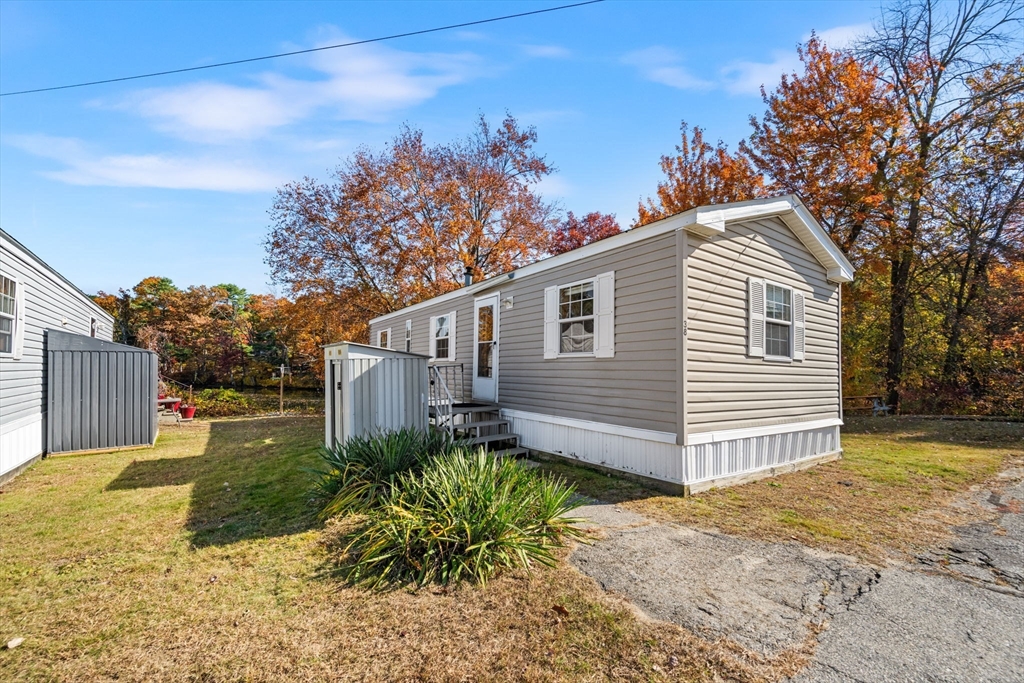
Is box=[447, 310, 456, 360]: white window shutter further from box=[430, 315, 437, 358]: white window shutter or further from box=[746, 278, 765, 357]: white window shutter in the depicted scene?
box=[746, 278, 765, 357]: white window shutter

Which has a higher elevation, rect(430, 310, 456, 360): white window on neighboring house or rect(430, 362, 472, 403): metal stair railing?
rect(430, 310, 456, 360): white window on neighboring house

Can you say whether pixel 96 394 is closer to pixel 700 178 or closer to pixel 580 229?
pixel 700 178

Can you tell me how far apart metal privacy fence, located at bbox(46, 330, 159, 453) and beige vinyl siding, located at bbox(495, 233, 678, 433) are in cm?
764

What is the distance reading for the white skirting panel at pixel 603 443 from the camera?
5.96m

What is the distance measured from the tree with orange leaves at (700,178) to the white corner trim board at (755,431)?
10169 millimetres

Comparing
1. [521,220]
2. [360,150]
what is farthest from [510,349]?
[360,150]

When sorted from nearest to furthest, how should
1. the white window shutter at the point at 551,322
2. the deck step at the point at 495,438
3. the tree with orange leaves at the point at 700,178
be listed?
the deck step at the point at 495,438 < the white window shutter at the point at 551,322 < the tree with orange leaves at the point at 700,178

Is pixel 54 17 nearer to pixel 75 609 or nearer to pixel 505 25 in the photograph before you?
pixel 505 25

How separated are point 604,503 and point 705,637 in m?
2.74

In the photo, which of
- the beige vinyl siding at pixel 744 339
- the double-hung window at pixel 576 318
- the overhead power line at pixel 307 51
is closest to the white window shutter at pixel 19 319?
the overhead power line at pixel 307 51

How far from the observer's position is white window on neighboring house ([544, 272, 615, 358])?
6.82 m

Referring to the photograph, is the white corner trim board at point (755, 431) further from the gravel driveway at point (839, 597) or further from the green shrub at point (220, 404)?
the green shrub at point (220, 404)

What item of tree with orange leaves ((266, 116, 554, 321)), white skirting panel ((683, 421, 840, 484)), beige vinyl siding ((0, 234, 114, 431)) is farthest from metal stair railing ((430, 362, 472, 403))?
tree with orange leaves ((266, 116, 554, 321))

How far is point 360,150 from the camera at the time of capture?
65.4ft
